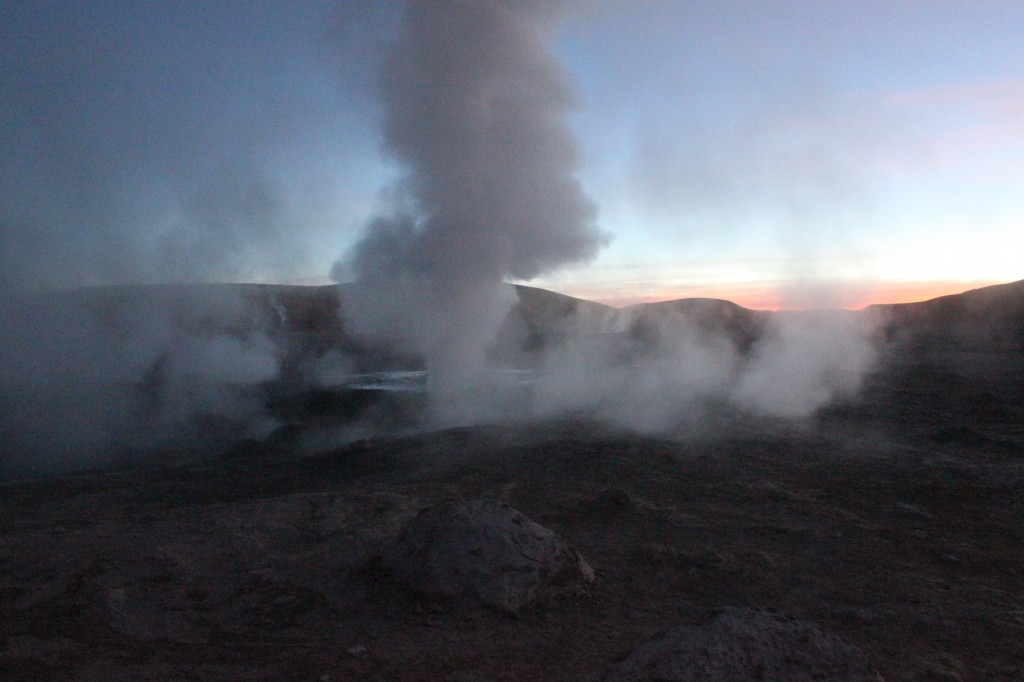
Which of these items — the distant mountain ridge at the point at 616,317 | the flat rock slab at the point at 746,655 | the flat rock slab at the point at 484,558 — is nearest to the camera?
the flat rock slab at the point at 746,655

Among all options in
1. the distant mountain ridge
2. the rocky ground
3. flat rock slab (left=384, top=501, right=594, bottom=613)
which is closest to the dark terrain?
the rocky ground

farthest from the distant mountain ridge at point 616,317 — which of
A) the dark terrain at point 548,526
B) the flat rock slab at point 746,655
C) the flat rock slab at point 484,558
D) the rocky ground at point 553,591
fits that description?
the flat rock slab at point 746,655

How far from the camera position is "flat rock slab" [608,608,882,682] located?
3.25 m

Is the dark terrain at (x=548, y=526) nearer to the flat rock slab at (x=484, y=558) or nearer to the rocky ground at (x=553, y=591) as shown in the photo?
the rocky ground at (x=553, y=591)

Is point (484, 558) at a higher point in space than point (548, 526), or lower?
higher

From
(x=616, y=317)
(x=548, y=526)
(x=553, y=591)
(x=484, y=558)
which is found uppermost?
(x=616, y=317)

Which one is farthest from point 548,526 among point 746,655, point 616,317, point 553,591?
point 616,317

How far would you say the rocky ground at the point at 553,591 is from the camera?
4.14 metres

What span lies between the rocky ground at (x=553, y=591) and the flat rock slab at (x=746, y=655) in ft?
0.18

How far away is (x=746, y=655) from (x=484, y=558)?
2131mm

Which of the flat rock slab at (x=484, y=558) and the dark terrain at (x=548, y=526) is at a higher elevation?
the flat rock slab at (x=484, y=558)

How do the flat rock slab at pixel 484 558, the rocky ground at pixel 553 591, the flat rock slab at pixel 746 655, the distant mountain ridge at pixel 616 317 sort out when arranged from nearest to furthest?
1. the flat rock slab at pixel 746 655
2. the rocky ground at pixel 553 591
3. the flat rock slab at pixel 484 558
4. the distant mountain ridge at pixel 616 317

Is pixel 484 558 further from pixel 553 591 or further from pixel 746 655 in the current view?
pixel 746 655

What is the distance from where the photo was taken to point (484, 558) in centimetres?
500
